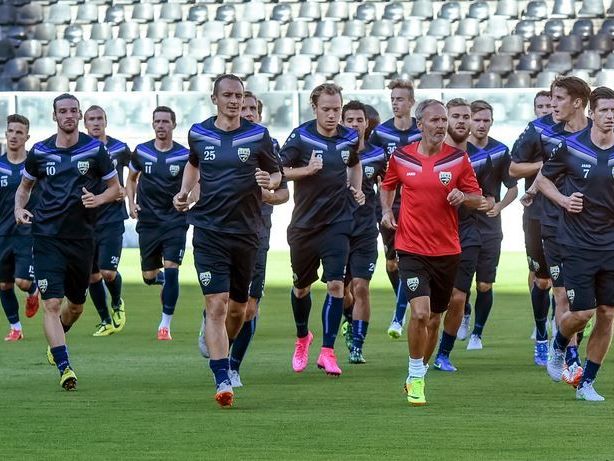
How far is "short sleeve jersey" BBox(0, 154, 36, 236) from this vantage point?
14.2m

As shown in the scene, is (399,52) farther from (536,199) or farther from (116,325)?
(536,199)

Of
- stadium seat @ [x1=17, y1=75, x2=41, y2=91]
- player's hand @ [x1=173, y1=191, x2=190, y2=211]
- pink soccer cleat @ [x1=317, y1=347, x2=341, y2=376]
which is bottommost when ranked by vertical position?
stadium seat @ [x1=17, y1=75, x2=41, y2=91]

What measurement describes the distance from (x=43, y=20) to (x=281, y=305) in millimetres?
16621

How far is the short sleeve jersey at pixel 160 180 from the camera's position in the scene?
592 inches

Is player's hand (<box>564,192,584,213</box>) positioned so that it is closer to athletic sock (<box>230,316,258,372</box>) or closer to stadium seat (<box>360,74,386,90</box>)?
athletic sock (<box>230,316,258,372</box>)

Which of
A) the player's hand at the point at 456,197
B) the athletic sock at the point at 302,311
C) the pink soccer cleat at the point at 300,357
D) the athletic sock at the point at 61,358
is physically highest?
the player's hand at the point at 456,197

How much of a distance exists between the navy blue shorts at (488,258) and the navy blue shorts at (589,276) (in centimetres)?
307

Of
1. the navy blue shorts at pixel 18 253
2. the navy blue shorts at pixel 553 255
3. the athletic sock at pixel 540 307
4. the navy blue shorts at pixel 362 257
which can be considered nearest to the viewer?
the navy blue shorts at pixel 553 255

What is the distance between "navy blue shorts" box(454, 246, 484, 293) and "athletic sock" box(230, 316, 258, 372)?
1.95 metres

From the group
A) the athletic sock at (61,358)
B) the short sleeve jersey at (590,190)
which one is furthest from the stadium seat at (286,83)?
the short sleeve jersey at (590,190)

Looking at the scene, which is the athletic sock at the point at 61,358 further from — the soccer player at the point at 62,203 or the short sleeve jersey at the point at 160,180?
the short sleeve jersey at the point at 160,180

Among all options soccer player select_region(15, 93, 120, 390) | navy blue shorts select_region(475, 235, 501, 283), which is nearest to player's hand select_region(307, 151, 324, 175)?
soccer player select_region(15, 93, 120, 390)

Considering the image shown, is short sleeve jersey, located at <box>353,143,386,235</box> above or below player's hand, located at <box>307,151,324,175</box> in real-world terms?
below

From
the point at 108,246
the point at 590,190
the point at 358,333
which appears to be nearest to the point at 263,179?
the point at 590,190
